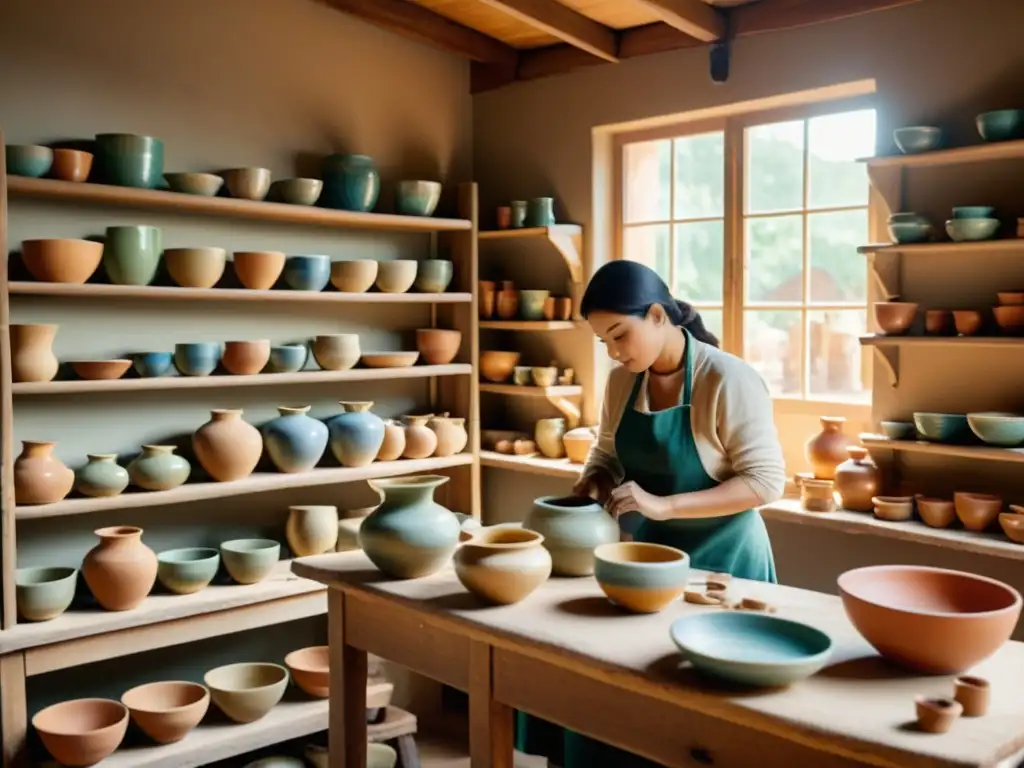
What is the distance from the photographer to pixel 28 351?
301cm

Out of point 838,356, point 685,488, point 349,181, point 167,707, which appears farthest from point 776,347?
point 167,707

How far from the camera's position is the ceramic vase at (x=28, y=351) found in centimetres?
301

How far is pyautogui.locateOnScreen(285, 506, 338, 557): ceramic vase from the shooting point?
369 centimetres

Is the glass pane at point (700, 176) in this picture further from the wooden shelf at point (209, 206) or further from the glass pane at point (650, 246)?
the wooden shelf at point (209, 206)

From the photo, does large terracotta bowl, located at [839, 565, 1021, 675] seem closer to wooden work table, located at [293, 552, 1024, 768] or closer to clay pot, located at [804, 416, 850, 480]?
wooden work table, located at [293, 552, 1024, 768]

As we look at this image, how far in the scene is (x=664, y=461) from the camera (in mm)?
2520

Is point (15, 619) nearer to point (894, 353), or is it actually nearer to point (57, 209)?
point (57, 209)

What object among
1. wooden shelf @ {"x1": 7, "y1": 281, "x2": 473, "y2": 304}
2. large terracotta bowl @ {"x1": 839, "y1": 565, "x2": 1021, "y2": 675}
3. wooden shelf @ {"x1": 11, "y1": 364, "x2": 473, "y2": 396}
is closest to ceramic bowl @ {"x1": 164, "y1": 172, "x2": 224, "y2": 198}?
wooden shelf @ {"x1": 7, "y1": 281, "x2": 473, "y2": 304}

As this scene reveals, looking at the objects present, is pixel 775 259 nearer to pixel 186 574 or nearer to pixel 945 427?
pixel 945 427

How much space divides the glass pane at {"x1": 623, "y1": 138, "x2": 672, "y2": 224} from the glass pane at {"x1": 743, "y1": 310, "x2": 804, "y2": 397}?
2.05ft

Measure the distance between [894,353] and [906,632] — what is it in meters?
2.01

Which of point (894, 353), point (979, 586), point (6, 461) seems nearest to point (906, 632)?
point (979, 586)

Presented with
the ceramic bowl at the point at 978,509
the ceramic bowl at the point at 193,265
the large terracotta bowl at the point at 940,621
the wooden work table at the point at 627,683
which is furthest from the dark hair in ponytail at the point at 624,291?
the ceramic bowl at the point at 193,265

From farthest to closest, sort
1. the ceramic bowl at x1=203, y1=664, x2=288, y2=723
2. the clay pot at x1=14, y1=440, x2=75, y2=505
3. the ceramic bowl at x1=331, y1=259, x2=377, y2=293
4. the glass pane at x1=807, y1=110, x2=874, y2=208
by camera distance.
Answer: the ceramic bowl at x1=331, y1=259, x2=377, y2=293 < the glass pane at x1=807, y1=110, x2=874, y2=208 < the ceramic bowl at x1=203, y1=664, x2=288, y2=723 < the clay pot at x1=14, y1=440, x2=75, y2=505
